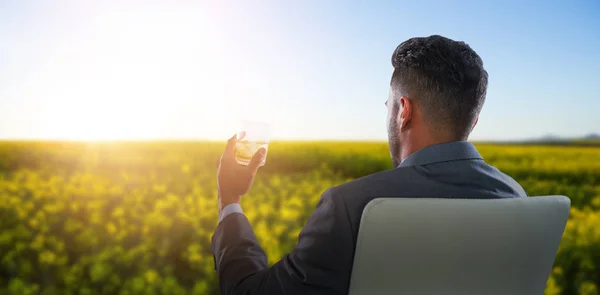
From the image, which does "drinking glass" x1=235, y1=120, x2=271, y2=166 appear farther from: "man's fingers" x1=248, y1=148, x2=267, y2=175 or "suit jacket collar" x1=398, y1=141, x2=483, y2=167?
"suit jacket collar" x1=398, y1=141, x2=483, y2=167

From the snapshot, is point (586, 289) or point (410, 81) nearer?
point (410, 81)

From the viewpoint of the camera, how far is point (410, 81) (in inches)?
52.2

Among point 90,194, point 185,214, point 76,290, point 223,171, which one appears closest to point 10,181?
point 90,194

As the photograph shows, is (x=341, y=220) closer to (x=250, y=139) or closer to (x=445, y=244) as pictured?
(x=445, y=244)

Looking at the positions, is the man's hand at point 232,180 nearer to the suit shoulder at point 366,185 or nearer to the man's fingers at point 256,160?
the man's fingers at point 256,160

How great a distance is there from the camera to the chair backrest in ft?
3.60

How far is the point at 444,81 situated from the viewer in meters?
1.30

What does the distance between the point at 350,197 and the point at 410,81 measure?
37 centimetres

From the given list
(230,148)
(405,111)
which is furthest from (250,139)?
(405,111)

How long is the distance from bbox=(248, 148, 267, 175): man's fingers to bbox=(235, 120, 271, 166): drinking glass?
3 cm

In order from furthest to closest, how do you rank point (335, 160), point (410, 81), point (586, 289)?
point (335, 160), point (586, 289), point (410, 81)

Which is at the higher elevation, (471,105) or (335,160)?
(471,105)

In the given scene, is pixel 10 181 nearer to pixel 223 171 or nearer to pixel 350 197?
pixel 223 171

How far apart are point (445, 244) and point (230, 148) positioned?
693 mm
